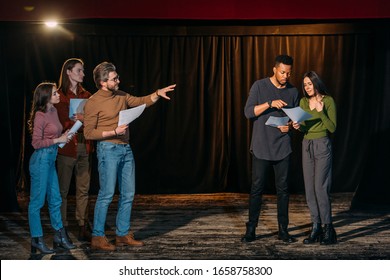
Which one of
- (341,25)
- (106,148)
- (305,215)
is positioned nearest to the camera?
(106,148)

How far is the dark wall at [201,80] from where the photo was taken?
7.65 meters

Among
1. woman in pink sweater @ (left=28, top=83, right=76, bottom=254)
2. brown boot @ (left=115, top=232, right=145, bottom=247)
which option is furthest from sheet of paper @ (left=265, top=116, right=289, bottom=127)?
woman in pink sweater @ (left=28, top=83, right=76, bottom=254)

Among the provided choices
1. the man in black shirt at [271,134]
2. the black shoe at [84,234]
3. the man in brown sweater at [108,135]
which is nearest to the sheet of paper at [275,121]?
the man in black shirt at [271,134]

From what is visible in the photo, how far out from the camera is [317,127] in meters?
5.31

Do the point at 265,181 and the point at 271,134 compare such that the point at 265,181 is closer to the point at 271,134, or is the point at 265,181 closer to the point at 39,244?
the point at 271,134

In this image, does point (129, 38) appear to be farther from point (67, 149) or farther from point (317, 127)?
point (317, 127)

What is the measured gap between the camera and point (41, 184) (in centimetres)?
496

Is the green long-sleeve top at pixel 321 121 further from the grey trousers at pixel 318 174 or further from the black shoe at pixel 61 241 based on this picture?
the black shoe at pixel 61 241

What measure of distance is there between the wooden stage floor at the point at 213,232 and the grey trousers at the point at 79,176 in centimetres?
25

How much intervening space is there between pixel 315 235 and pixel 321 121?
2.87 feet

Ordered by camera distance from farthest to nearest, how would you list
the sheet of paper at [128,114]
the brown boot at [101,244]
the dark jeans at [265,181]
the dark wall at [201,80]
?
the dark wall at [201,80] → the dark jeans at [265,181] → the brown boot at [101,244] → the sheet of paper at [128,114]
